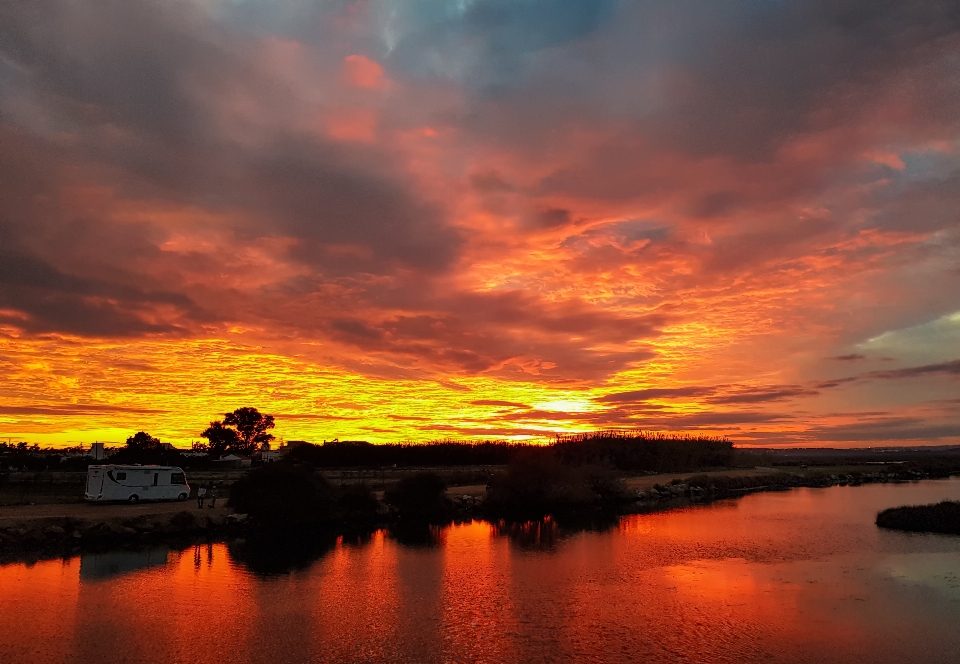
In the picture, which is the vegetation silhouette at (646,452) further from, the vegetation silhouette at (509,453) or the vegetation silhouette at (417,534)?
the vegetation silhouette at (417,534)

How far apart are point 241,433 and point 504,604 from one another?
101 meters

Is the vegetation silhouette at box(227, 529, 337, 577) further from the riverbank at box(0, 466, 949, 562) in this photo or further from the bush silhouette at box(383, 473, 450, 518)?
the bush silhouette at box(383, 473, 450, 518)

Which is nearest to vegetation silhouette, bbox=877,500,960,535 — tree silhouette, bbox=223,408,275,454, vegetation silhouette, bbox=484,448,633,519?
vegetation silhouette, bbox=484,448,633,519

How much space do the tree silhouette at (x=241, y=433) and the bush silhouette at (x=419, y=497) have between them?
70.9 meters

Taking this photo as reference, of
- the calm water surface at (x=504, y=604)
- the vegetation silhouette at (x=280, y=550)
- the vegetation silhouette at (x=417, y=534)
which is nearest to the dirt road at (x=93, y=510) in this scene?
the vegetation silhouette at (x=280, y=550)

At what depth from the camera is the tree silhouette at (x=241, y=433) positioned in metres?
110

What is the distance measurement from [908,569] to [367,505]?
104 ft

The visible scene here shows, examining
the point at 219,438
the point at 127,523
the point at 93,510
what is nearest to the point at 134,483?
the point at 93,510

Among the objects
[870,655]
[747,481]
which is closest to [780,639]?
[870,655]

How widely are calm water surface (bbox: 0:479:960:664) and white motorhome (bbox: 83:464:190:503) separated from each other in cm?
1340

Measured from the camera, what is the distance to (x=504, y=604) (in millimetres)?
21578

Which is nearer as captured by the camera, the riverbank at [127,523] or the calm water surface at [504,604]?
the calm water surface at [504,604]

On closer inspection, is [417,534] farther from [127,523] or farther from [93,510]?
[93,510]

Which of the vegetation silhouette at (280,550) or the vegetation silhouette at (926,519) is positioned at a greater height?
the vegetation silhouette at (280,550)
